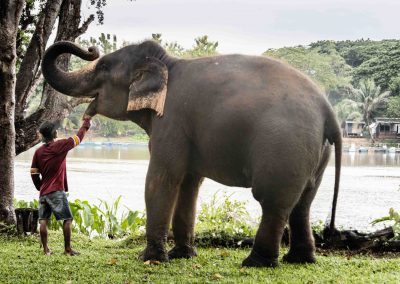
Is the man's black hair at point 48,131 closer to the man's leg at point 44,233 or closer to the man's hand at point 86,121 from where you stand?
the man's hand at point 86,121

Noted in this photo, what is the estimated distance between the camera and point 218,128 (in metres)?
5.52

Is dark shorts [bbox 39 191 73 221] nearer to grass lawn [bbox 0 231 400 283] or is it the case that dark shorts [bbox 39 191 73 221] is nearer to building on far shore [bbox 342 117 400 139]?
grass lawn [bbox 0 231 400 283]

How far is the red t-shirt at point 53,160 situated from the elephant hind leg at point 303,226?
216cm

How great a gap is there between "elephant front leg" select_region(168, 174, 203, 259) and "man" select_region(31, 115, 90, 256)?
3.47 feet

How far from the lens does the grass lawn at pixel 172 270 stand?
16.7ft

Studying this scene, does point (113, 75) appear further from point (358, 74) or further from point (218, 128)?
point (358, 74)

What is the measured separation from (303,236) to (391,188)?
17.5 metres

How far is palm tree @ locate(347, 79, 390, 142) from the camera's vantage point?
2372 inches

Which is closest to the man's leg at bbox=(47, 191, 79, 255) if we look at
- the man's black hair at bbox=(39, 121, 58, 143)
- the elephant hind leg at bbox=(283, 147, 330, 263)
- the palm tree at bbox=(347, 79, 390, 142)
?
the man's black hair at bbox=(39, 121, 58, 143)

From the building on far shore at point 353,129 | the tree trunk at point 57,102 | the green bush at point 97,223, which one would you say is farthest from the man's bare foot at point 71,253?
the building on far shore at point 353,129

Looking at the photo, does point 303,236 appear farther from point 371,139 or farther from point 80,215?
point 371,139

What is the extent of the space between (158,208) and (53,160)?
1.19 meters

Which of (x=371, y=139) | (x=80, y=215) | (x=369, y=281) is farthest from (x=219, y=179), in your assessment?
(x=371, y=139)

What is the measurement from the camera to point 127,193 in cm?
1864
